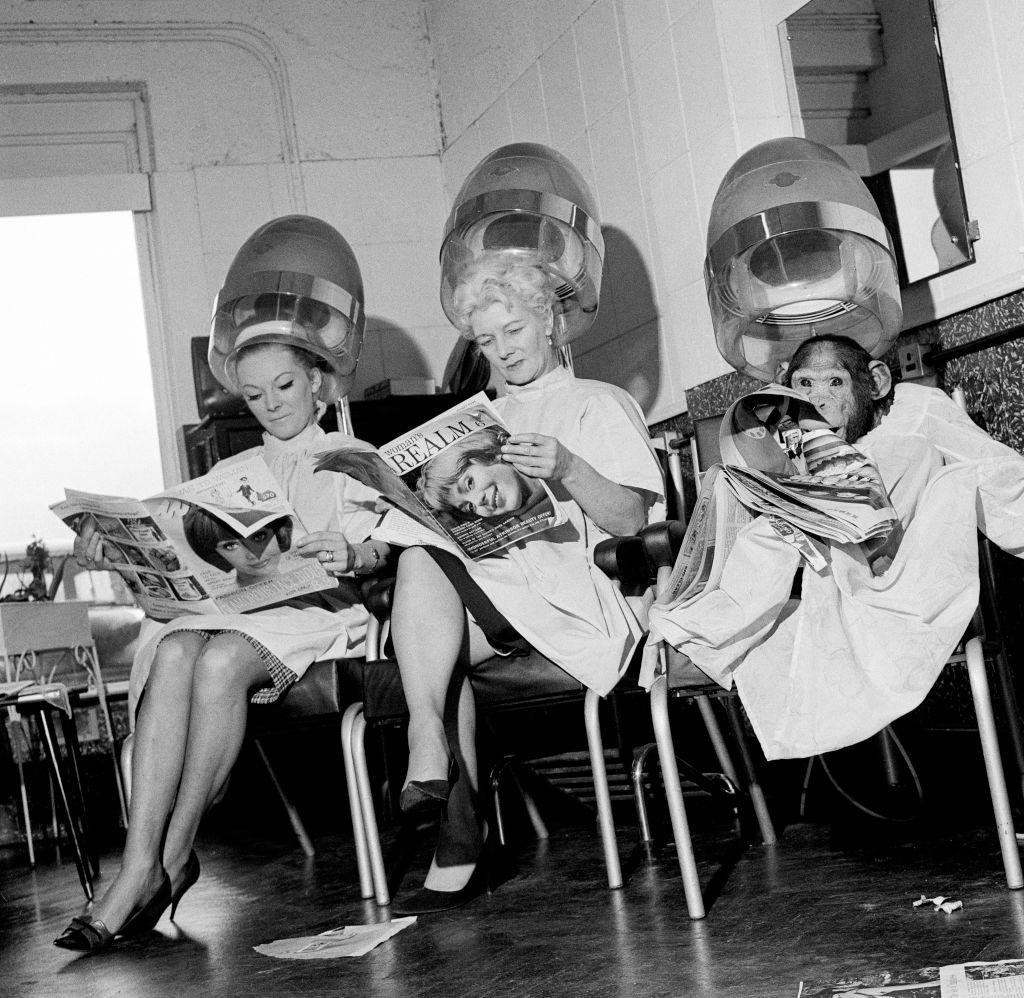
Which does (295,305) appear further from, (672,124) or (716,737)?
(716,737)

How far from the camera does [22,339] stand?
4797 millimetres

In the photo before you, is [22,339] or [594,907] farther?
[22,339]

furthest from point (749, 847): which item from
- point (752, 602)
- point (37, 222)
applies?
point (37, 222)

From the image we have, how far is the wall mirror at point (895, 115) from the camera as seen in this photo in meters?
2.60

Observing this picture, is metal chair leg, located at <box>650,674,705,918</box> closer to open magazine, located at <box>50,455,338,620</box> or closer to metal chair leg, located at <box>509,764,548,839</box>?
open magazine, located at <box>50,455,338,620</box>

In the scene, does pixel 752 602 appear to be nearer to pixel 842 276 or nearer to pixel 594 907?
pixel 594 907

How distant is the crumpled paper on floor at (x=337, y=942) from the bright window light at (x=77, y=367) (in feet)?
9.56

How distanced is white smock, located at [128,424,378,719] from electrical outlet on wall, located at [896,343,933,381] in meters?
1.13

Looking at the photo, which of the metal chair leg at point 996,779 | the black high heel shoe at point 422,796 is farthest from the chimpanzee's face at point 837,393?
the black high heel shoe at point 422,796

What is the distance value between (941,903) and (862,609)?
16.9 inches

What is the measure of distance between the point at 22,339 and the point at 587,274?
275cm

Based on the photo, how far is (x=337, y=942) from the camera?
6.91 ft

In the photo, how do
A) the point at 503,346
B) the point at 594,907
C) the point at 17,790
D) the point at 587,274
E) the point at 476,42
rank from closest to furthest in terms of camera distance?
1. the point at 594,907
2. the point at 503,346
3. the point at 587,274
4. the point at 17,790
5. the point at 476,42

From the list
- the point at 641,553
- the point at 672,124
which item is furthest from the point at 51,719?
the point at 672,124
